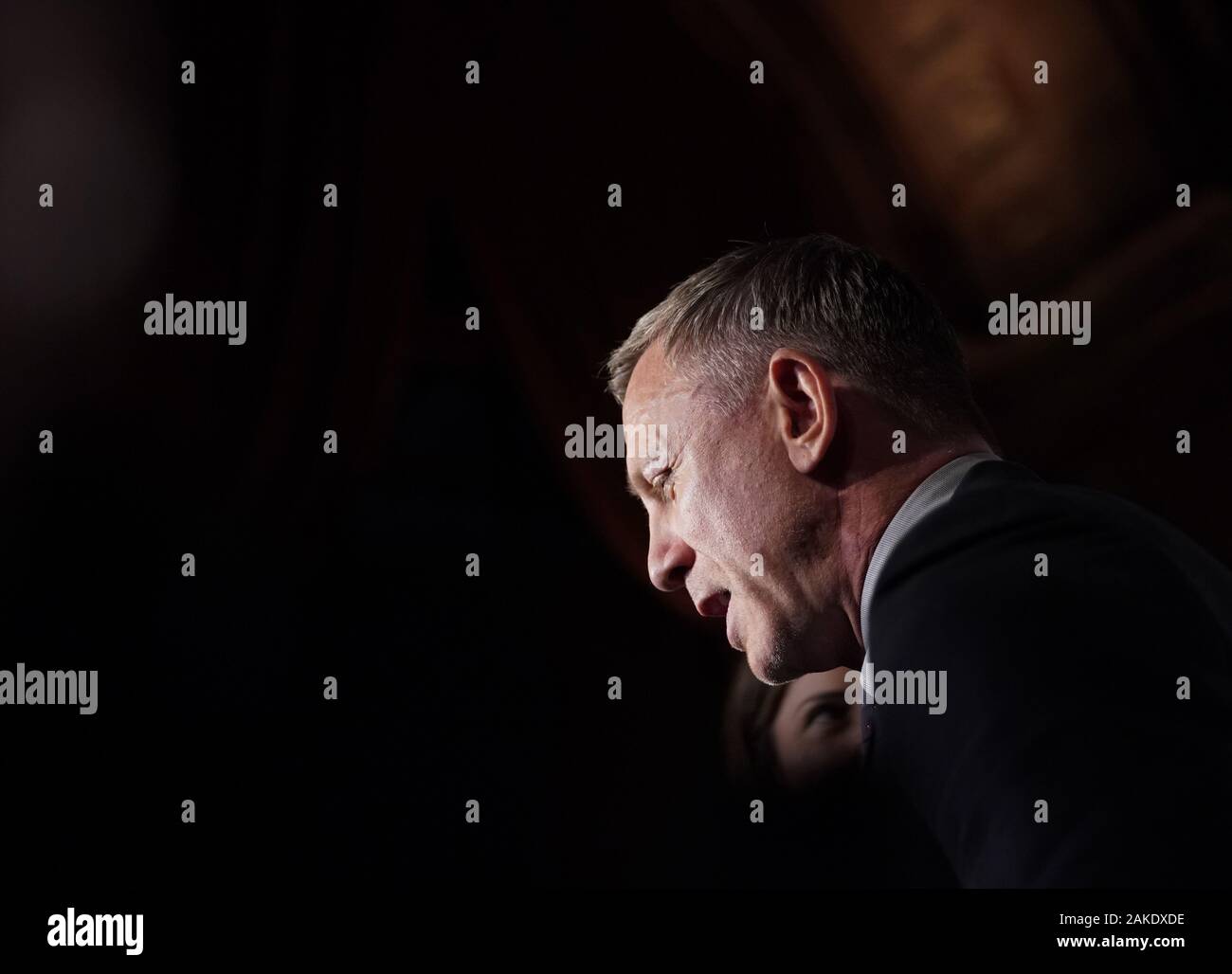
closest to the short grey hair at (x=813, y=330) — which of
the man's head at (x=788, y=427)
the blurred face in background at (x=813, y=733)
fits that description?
the man's head at (x=788, y=427)

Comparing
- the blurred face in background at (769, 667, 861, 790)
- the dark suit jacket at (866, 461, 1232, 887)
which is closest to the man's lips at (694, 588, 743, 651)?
the blurred face in background at (769, 667, 861, 790)

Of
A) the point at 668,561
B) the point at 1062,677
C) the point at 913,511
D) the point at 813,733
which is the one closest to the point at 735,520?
the point at 668,561

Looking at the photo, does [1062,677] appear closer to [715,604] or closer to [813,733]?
[813,733]

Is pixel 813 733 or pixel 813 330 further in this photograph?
pixel 813 733

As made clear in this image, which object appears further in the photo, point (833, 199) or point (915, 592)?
point (833, 199)

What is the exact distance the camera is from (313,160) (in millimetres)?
1819

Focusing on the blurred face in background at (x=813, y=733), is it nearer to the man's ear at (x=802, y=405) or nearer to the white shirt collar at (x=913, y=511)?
the white shirt collar at (x=913, y=511)

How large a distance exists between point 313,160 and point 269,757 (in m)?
0.91

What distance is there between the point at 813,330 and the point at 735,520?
11.5 inches

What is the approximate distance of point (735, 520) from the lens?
169 centimetres

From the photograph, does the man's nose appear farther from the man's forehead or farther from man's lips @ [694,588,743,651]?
the man's forehead

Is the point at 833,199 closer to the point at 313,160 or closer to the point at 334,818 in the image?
the point at 313,160

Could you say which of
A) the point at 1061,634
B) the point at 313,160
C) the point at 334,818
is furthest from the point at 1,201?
the point at 1061,634
